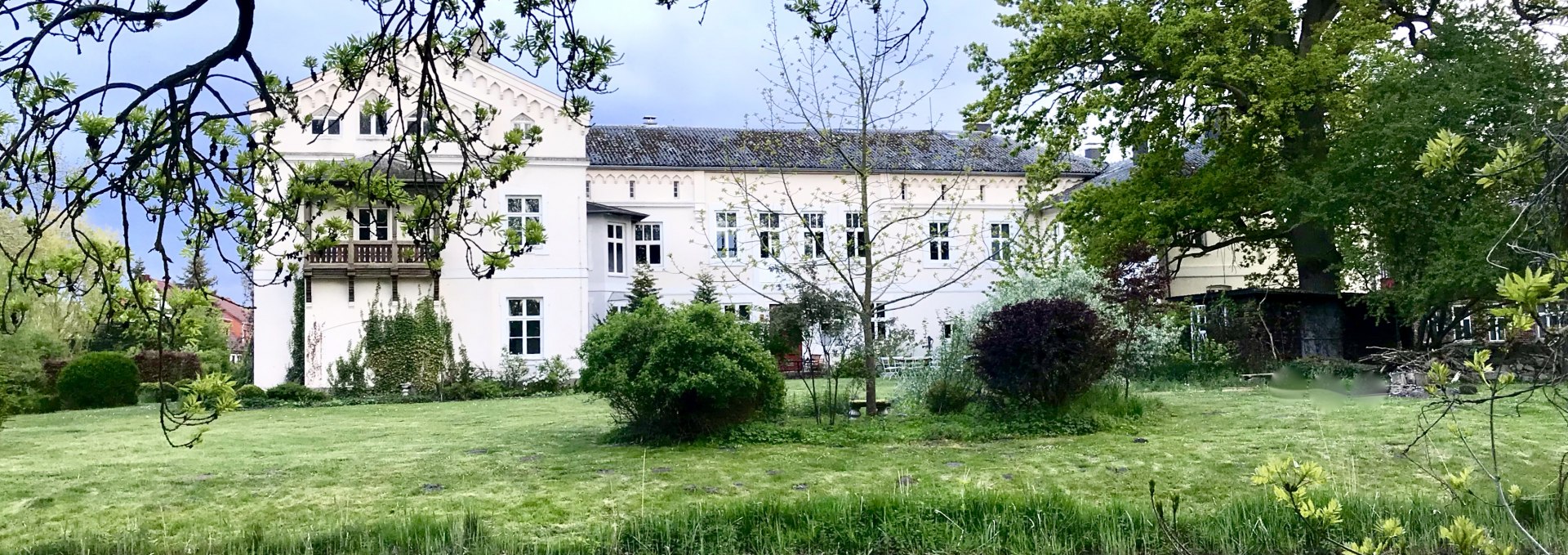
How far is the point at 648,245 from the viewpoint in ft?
96.3

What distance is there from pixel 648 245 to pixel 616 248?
1.11 meters

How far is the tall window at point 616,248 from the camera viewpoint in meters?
28.5

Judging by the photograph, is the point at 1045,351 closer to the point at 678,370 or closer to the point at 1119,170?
the point at 678,370

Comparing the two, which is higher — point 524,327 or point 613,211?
point 613,211

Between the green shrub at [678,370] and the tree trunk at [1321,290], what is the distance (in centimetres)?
1375

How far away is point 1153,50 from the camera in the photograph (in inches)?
747

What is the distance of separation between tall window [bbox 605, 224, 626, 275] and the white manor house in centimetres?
4

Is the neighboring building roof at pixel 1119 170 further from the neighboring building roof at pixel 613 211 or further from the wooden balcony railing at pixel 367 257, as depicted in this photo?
the wooden balcony railing at pixel 367 257

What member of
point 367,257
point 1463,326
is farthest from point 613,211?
point 1463,326

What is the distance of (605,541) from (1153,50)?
54.1ft

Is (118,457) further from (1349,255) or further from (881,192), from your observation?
(881,192)

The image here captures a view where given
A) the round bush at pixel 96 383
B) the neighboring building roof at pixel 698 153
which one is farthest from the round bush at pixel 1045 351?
the round bush at pixel 96 383

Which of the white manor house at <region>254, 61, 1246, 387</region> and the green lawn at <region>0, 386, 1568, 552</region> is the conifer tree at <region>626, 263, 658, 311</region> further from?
the green lawn at <region>0, 386, 1568, 552</region>

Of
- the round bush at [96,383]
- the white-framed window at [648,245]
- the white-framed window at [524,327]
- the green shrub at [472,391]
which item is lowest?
the green shrub at [472,391]
